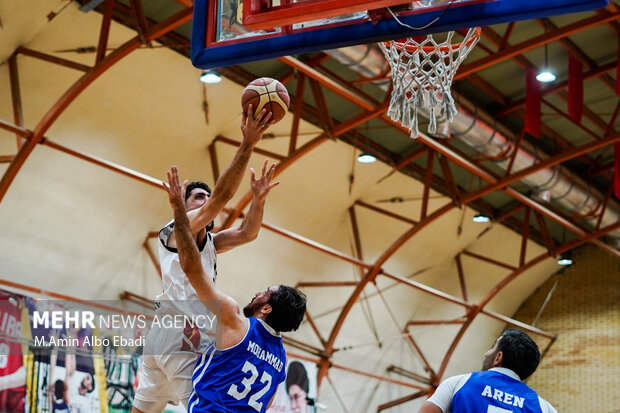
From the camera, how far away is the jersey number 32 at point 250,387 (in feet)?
18.0

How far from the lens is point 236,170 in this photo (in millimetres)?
5742

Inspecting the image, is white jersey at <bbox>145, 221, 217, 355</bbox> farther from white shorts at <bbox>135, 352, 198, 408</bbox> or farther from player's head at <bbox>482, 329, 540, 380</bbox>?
player's head at <bbox>482, 329, 540, 380</bbox>

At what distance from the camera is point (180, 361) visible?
239 inches

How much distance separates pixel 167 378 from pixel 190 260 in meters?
1.24

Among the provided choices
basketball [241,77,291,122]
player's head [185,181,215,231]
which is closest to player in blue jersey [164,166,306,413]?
player's head [185,181,215,231]

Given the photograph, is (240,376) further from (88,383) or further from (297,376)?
(297,376)

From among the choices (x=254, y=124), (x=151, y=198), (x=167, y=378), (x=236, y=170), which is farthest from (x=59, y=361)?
(x=254, y=124)

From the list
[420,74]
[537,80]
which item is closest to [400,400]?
[537,80]

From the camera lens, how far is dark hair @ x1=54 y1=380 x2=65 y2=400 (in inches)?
537

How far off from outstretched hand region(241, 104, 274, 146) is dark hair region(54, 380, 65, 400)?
9.19 meters

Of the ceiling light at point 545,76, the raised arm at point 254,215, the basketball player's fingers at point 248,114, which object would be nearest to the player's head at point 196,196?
the raised arm at point 254,215

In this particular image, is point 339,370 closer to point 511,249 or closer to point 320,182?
point 320,182

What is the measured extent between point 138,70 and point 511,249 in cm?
1406

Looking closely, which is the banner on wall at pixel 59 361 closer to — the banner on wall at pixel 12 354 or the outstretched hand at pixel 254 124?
the banner on wall at pixel 12 354
